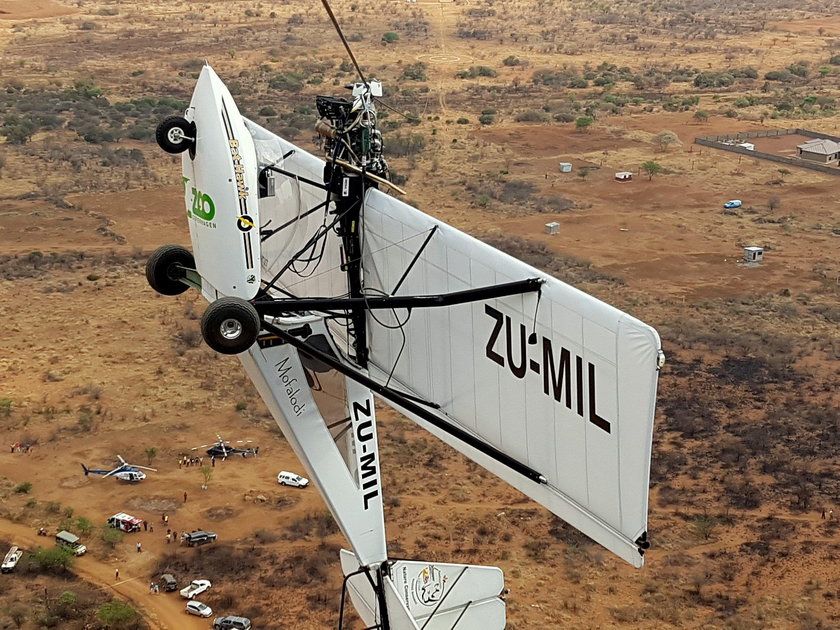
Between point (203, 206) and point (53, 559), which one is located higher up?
point (203, 206)

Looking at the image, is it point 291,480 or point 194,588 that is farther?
Result: point 291,480

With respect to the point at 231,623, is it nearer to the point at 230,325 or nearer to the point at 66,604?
the point at 66,604

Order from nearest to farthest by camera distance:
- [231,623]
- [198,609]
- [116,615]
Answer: [116,615], [231,623], [198,609]

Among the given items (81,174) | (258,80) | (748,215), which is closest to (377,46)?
(258,80)

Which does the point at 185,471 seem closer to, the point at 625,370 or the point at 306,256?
the point at 306,256

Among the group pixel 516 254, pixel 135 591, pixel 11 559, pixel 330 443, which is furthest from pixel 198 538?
pixel 516 254

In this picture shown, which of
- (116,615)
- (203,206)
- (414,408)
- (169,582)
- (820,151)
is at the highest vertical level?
(203,206)
